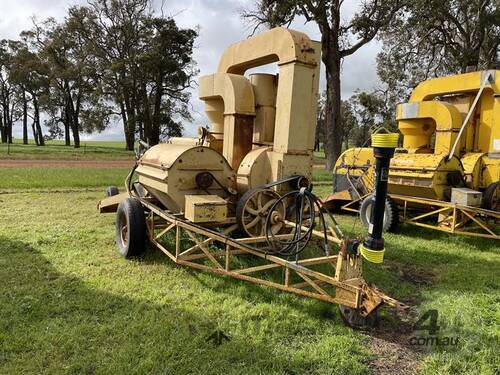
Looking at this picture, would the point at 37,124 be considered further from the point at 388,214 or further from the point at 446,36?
the point at 388,214

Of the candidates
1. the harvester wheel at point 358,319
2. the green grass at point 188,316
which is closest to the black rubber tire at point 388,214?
the green grass at point 188,316

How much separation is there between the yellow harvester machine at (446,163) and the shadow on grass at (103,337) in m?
4.65

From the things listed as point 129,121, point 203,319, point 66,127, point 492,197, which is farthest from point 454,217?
point 66,127

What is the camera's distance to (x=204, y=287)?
4398 mm

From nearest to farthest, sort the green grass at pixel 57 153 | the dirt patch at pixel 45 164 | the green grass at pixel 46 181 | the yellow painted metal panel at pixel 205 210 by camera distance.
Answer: the yellow painted metal panel at pixel 205 210 < the green grass at pixel 46 181 < the dirt patch at pixel 45 164 < the green grass at pixel 57 153

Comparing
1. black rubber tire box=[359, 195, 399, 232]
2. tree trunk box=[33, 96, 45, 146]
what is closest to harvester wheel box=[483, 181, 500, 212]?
black rubber tire box=[359, 195, 399, 232]

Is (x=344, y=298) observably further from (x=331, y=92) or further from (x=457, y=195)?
(x=331, y=92)

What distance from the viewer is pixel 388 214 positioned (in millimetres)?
7211

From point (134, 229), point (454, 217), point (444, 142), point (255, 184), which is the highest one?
point (444, 142)

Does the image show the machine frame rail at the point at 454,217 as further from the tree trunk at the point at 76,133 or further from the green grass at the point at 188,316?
the tree trunk at the point at 76,133

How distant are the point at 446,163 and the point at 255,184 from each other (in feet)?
12.3

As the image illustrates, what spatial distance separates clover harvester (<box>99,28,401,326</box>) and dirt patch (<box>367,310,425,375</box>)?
32 centimetres

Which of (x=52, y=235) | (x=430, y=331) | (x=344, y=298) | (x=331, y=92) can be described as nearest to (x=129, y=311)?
(x=344, y=298)

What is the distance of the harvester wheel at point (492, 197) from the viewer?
6809 mm
